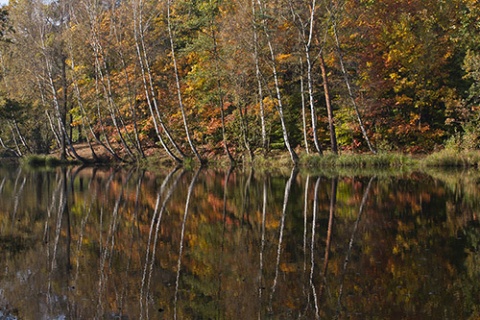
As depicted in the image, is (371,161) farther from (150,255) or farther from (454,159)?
(150,255)

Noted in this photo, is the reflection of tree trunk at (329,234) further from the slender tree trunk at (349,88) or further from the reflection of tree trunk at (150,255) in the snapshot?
the slender tree trunk at (349,88)

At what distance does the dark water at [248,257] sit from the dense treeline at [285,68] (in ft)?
45.0

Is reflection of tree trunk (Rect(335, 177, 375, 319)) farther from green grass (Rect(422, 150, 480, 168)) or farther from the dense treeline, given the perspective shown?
the dense treeline

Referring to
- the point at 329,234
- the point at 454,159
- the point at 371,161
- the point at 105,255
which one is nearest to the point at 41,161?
the point at 371,161

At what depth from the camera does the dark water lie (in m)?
5.23

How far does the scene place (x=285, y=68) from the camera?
100 feet

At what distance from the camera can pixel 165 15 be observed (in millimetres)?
33125

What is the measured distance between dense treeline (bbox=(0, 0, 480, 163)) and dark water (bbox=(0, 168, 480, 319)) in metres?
13.7

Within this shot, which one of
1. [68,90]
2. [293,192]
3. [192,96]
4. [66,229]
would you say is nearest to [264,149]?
[192,96]

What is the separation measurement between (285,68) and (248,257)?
2437 cm

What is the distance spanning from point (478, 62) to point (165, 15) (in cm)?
1832

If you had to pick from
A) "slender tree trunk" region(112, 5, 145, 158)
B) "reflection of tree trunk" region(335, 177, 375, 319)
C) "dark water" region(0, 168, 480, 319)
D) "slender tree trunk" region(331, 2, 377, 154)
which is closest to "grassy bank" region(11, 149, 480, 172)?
"slender tree trunk" region(331, 2, 377, 154)

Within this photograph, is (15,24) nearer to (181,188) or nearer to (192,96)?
(192,96)

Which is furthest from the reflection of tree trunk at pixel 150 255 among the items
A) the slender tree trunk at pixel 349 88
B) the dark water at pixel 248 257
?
the slender tree trunk at pixel 349 88
